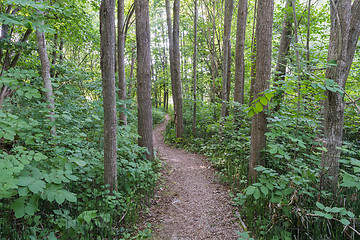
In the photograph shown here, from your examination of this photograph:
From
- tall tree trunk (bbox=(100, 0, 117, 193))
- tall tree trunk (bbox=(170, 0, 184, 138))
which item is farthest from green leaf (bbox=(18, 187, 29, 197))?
tall tree trunk (bbox=(170, 0, 184, 138))

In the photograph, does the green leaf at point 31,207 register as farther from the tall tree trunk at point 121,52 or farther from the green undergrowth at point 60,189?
the tall tree trunk at point 121,52

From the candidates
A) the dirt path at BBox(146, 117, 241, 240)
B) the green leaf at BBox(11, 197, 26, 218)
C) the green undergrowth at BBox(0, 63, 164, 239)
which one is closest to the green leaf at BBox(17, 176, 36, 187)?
the green undergrowth at BBox(0, 63, 164, 239)

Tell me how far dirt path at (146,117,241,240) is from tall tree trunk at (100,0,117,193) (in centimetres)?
114

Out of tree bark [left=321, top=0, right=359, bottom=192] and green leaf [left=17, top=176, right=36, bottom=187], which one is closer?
green leaf [left=17, top=176, right=36, bottom=187]

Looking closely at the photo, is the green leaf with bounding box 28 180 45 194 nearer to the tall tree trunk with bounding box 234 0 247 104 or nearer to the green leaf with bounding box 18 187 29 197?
the green leaf with bounding box 18 187 29 197

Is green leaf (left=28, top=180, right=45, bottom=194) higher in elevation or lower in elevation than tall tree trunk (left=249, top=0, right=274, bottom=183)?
lower

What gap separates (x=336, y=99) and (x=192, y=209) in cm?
304

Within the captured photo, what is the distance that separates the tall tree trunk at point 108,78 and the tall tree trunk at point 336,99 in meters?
3.18

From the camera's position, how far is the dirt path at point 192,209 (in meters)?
3.07

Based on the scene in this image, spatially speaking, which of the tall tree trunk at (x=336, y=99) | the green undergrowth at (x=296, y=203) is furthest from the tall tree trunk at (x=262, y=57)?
the tall tree trunk at (x=336, y=99)

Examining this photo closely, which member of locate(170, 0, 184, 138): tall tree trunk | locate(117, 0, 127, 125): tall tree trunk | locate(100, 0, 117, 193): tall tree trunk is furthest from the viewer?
locate(170, 0, 184, 138): tall tree trunk

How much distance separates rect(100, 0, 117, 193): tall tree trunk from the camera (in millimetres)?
2775

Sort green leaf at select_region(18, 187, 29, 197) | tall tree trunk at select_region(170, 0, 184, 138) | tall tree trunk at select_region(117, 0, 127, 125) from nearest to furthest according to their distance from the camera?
green leaf at select_region(18, 187, 29, 197)
tall tree trunk at select_region(117, 0, 127, 125)
tall tree trunk at select_region(170, 0, 184, 138)

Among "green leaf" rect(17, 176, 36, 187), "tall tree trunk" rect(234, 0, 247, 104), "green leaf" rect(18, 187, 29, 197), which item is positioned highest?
"tall tree trunk" rect(234, 0, 247, 104)
